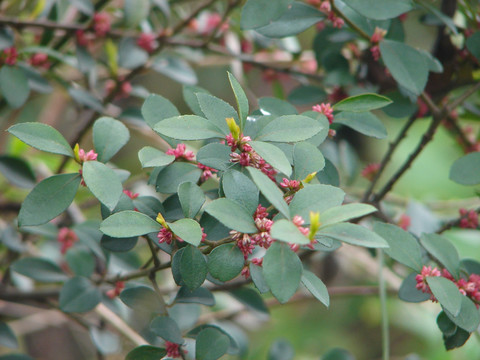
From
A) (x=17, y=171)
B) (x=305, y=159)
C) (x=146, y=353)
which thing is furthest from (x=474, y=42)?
(x=17, y=171)

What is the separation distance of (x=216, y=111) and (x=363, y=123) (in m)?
0.20

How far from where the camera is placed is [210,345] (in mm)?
570

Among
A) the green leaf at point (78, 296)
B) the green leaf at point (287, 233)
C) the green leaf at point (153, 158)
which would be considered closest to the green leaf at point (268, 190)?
the green leaf at point (287, 233)

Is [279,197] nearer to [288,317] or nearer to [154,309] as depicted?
[154,309]

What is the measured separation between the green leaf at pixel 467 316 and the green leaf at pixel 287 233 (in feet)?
0.69

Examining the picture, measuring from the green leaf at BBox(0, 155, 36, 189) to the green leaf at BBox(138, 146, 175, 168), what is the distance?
0.40 metres

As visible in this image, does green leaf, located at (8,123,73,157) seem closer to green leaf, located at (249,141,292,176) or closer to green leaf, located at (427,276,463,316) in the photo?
green leaf, located at (249,141,292,176)

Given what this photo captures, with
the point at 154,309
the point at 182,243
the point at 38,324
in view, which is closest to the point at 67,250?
the point at 154,309

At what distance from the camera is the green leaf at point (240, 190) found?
0.47 m

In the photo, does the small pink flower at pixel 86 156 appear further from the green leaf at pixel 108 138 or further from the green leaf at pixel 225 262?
the green leaf at pixel 225 262

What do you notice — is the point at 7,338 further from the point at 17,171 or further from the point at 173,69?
the point at 173,69

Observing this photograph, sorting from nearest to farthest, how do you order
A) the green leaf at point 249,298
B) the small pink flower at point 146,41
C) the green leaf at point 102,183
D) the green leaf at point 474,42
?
the green leaf at point 102,183 → the green leaf at point 474,42 → the green leaf at point 249,298 → the small pink flower at point 146,41

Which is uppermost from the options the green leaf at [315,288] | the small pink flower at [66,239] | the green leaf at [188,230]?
the green leaf at [188,230]

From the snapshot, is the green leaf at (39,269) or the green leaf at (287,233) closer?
the green leaf at (287,233)
